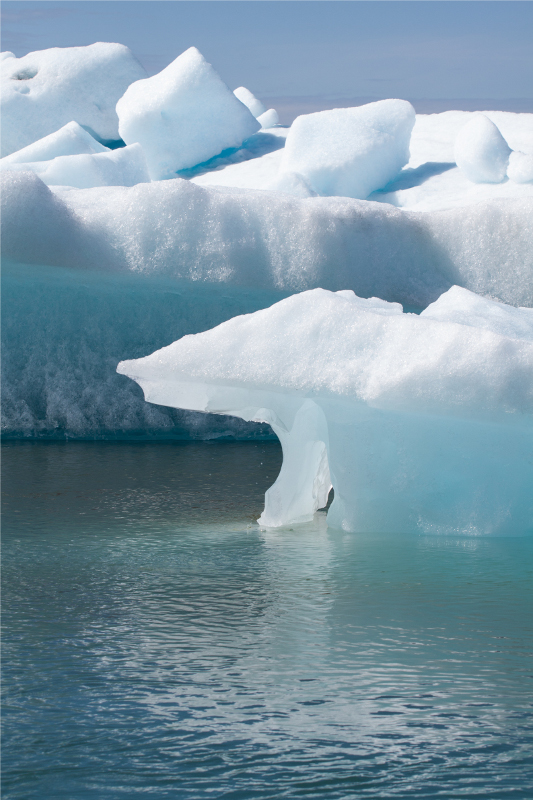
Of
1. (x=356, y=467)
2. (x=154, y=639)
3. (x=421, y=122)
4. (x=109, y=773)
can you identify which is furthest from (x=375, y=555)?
(x=421, y=122)

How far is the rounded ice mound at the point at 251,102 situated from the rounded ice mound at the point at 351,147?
506 centimetres

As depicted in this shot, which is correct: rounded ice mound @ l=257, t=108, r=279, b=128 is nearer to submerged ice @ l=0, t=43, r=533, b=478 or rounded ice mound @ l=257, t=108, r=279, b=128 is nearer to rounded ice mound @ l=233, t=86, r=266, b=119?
rounded ice mound @ l=233, t=86, r=266, b=119

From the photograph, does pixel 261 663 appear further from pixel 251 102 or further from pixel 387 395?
pixel 251 102

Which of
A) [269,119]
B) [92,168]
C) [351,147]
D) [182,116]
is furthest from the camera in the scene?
[269,119]

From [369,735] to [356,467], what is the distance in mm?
1993

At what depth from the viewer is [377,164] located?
1055 cm

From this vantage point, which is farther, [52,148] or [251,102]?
[251,102]

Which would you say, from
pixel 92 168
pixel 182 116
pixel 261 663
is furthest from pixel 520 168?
pixel 261 663

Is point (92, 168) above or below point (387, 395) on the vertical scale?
above

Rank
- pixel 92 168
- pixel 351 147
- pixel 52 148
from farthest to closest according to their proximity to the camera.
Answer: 1. pixel 52 148
2. pixel 351 147
3. pixel 92 168

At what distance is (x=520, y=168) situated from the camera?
9992mm

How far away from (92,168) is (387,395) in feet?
23.9

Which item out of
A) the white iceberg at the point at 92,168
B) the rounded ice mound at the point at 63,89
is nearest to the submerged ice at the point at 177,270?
the white iceberg at the point at 92,168

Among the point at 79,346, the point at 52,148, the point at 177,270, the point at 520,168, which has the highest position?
the point at 52,148
